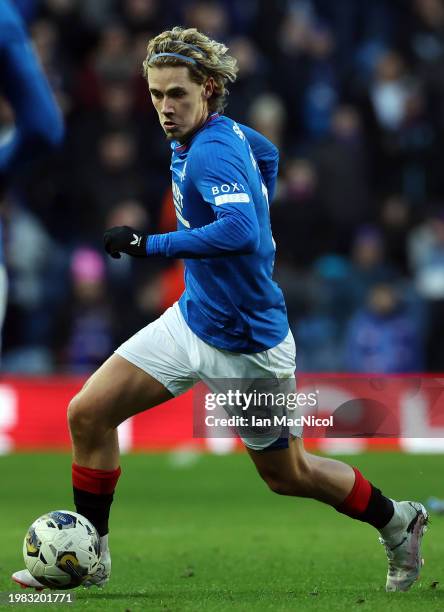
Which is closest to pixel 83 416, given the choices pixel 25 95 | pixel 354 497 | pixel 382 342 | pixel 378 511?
pixel 354 497

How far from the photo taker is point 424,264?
1501 centimetres

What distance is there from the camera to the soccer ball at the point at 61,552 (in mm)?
6195

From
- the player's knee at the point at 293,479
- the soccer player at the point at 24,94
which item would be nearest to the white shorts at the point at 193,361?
the player's knee at the point at 293,479

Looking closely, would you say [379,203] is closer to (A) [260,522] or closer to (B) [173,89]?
(A) [260,522]

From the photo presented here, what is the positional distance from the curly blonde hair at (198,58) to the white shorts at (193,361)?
1083 millimetres

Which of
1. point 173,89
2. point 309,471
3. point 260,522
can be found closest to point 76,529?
point 309,471

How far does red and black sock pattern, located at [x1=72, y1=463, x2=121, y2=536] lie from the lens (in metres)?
6.53

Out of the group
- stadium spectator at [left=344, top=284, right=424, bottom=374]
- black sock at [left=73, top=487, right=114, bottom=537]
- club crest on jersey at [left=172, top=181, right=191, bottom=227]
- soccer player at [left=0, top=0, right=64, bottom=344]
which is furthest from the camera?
stadium spectator at [left=344, top=284, right=424, bottom=374]

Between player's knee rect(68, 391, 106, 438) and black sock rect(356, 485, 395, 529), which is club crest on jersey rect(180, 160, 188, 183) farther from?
black sock rect(356, 485, 395, 529)

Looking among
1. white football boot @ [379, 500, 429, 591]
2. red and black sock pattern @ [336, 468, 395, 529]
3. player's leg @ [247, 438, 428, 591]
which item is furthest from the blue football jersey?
white football boot @ [379, 500, 429, 591]

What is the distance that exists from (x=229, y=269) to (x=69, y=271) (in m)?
8.26

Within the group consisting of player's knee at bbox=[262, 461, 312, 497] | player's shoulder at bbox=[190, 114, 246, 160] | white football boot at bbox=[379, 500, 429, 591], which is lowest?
white football boot at bbox=[379, 500, 429, 591]

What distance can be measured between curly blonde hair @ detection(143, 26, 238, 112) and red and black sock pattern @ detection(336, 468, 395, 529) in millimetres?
1858

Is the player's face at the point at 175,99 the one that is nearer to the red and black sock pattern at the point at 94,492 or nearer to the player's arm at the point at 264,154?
the player's arm at the point at 264,154
